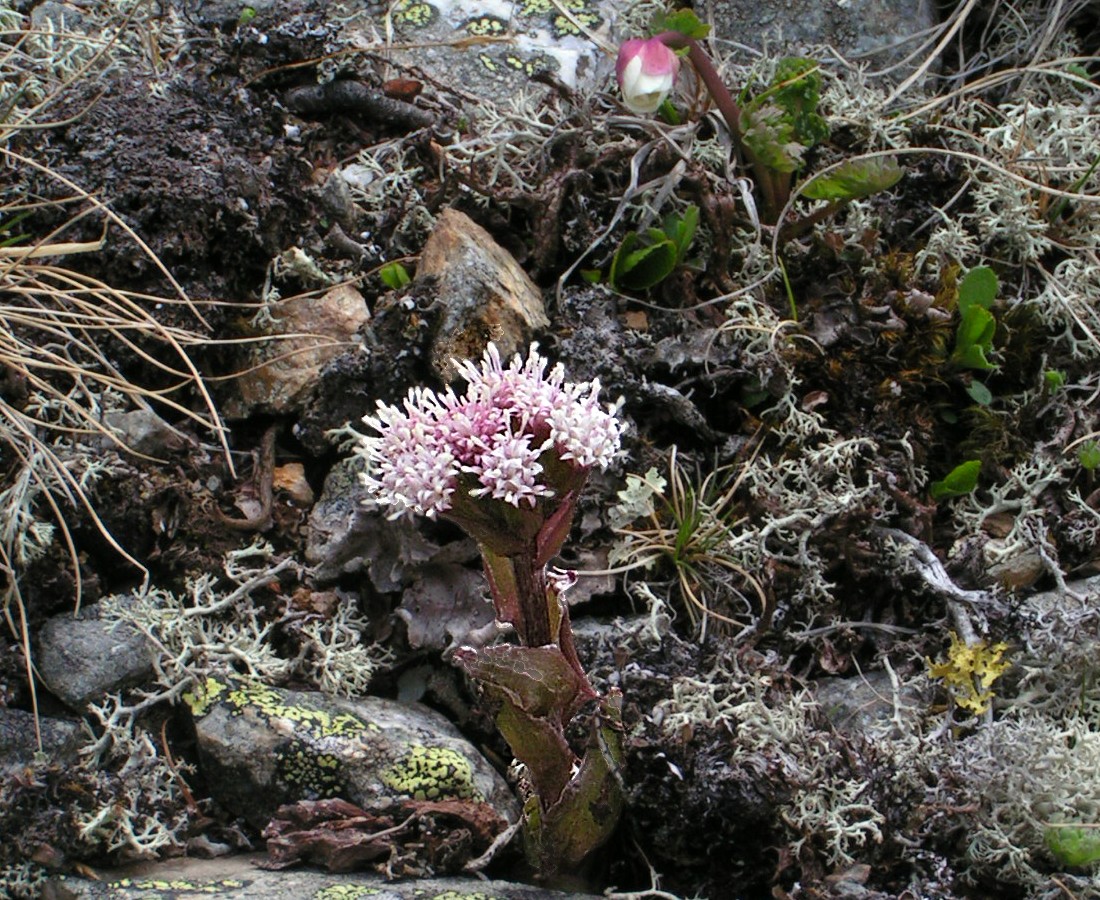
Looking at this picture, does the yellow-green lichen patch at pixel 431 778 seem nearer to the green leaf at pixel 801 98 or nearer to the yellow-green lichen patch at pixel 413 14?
the green leaf at pixel 801 98

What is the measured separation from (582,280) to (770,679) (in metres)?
1.17

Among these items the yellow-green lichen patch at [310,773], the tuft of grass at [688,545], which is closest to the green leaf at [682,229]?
the tuft of grass at [688,545]

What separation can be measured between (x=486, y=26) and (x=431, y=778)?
7.62ft

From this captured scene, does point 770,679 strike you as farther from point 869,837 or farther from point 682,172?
point 682,172

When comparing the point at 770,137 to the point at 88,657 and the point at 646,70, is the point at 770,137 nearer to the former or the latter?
the point at 646,70

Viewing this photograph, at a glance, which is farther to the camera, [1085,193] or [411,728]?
[1085,193]

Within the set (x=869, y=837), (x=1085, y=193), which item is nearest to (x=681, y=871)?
(x=869, y=837)

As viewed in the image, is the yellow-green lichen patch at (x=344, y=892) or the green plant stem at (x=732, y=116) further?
the green plant stem at (x=732, y=116)

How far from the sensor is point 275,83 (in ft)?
10.4

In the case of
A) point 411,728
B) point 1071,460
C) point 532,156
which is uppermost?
point 532,156

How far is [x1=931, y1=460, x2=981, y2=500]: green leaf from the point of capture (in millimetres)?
2668

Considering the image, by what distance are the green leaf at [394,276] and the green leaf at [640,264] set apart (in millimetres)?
523

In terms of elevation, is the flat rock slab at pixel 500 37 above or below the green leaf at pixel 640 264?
above

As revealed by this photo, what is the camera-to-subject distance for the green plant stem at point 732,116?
2918 mm
